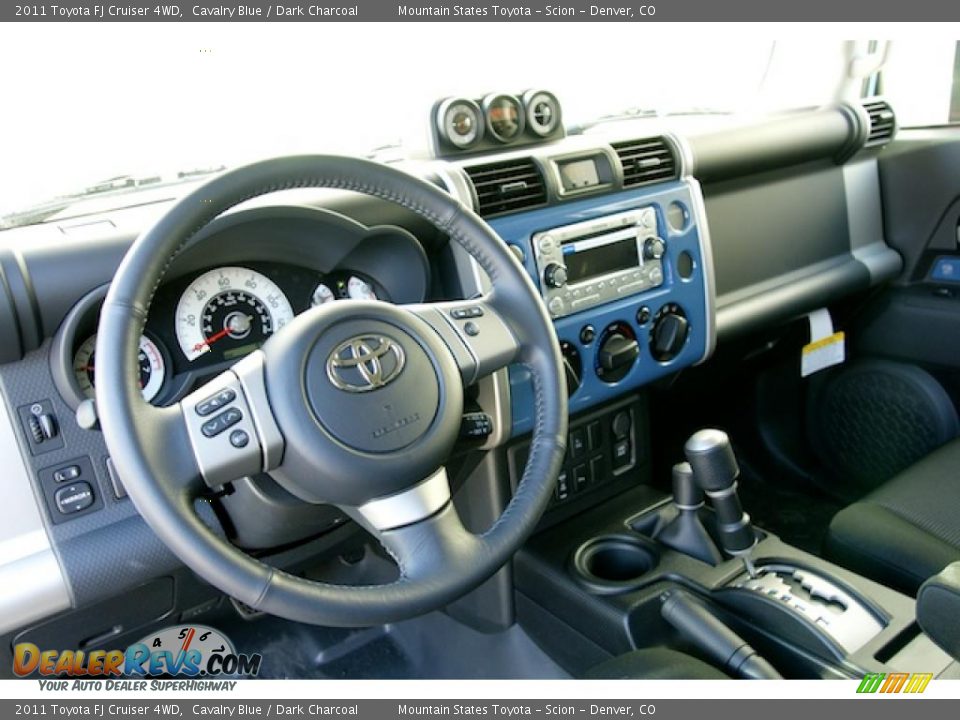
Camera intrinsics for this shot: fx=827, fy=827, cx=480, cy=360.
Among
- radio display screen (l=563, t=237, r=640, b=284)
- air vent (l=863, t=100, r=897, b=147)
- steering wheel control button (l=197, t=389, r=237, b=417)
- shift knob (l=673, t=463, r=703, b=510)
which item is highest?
air vent (l=863, t=100, r=897, b=147)

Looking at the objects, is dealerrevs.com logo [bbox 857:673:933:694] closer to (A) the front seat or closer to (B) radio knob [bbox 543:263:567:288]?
→ (A) the front seat

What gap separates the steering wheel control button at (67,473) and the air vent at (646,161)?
110cm

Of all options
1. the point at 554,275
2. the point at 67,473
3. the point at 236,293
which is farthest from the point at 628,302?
the point at 67,473

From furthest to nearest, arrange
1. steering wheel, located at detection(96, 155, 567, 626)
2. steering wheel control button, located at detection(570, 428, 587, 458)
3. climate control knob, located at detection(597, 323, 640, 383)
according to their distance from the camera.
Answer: steering wheel control button, located at detection(570, 428, 587, 458) < climate control knob, located at detection(597, 323, 640, 383) < steering wheel, located at detection(96, 155, 567, 626)

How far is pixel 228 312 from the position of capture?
48.4 inches

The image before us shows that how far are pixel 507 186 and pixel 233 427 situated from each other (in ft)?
2.44

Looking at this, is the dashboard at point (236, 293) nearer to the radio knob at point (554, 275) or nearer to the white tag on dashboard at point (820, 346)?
the radio knob at point (554, 275)

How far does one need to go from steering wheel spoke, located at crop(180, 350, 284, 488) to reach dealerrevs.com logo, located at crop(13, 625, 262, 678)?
689 millimetres

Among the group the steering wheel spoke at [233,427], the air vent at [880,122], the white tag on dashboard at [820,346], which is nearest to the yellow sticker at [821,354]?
the white tag on dashboard at [820,346]

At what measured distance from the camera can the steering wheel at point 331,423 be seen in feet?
2.93

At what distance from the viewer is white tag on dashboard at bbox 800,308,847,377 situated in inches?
87.4

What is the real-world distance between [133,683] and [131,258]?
0.91 meters

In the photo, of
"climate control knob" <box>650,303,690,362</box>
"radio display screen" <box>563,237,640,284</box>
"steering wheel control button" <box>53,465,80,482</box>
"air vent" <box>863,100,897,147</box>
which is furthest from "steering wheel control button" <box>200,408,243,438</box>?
"air vent" <box>863,100,897,147</box>
